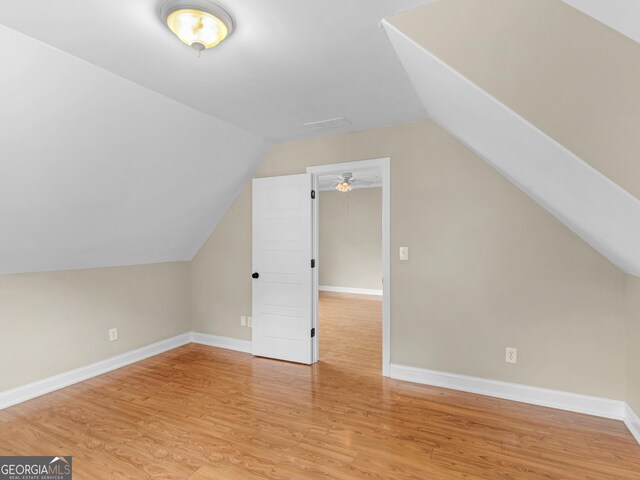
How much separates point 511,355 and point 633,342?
0.81m

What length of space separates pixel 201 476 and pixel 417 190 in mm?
2772

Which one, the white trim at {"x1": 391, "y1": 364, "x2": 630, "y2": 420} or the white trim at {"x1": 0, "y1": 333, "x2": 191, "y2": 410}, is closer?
the white trim at {"x1": 391, "y1": 364, "x2": 630, "y2": 420}

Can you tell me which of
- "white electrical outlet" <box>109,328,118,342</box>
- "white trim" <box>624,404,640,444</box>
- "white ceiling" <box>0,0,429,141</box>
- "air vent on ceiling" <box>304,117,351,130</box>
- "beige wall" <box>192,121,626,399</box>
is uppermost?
"air vent on ceiling" <box>304,117,351,130</box>

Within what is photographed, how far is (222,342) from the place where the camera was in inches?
170

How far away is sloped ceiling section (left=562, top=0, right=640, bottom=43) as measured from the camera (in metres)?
0.86

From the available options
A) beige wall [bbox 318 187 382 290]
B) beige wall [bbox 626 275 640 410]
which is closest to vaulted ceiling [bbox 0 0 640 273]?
beige wall [bbox 626 275 640 410]

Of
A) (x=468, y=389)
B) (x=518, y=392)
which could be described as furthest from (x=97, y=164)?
(x=518, y=392)

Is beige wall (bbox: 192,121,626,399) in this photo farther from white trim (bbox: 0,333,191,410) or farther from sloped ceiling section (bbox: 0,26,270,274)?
white trim (bbox: 0,333,191,410)

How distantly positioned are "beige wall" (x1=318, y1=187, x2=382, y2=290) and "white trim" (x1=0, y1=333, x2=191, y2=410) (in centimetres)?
464

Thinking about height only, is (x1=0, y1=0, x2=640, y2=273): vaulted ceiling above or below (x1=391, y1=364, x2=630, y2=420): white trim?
above

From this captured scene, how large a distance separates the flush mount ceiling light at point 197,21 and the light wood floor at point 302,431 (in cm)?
240

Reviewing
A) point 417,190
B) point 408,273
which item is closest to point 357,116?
point 417,190

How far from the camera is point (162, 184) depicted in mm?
3309

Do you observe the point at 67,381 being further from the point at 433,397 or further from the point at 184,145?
the point at 433,397
